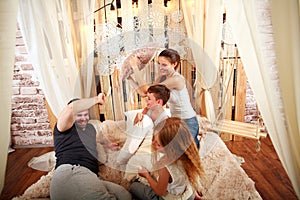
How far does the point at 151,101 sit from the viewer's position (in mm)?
1500

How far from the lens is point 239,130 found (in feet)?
6.63

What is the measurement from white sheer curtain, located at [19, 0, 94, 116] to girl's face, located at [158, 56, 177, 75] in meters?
0.45

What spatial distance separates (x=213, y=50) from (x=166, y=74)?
17.9 inches

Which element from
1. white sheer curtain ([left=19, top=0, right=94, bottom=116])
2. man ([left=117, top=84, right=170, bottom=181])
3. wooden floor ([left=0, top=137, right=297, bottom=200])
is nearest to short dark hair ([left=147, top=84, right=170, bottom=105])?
man ([left=117, top=84, right=170, bottom=181])

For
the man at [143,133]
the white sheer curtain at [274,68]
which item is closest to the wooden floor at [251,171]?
the white sheer curtain at [274,68]

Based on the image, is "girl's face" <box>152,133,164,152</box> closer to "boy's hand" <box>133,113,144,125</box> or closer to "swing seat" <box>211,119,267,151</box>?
"boy's hand" <box>133,113,144,125</box>

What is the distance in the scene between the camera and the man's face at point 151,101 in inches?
58.3

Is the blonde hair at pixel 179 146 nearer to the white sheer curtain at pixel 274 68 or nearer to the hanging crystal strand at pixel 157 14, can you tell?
the white sheer curtain at pixel 274 68

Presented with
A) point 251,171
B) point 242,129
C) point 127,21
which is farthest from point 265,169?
point 127,21

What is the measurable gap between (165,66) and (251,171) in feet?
3.40

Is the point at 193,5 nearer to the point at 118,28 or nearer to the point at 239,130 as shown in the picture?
the point at 118,28

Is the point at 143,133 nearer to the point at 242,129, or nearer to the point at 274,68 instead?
the point at 274,68

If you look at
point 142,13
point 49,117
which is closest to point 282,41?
point 142,13

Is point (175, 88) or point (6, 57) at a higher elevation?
point (6, 57)
